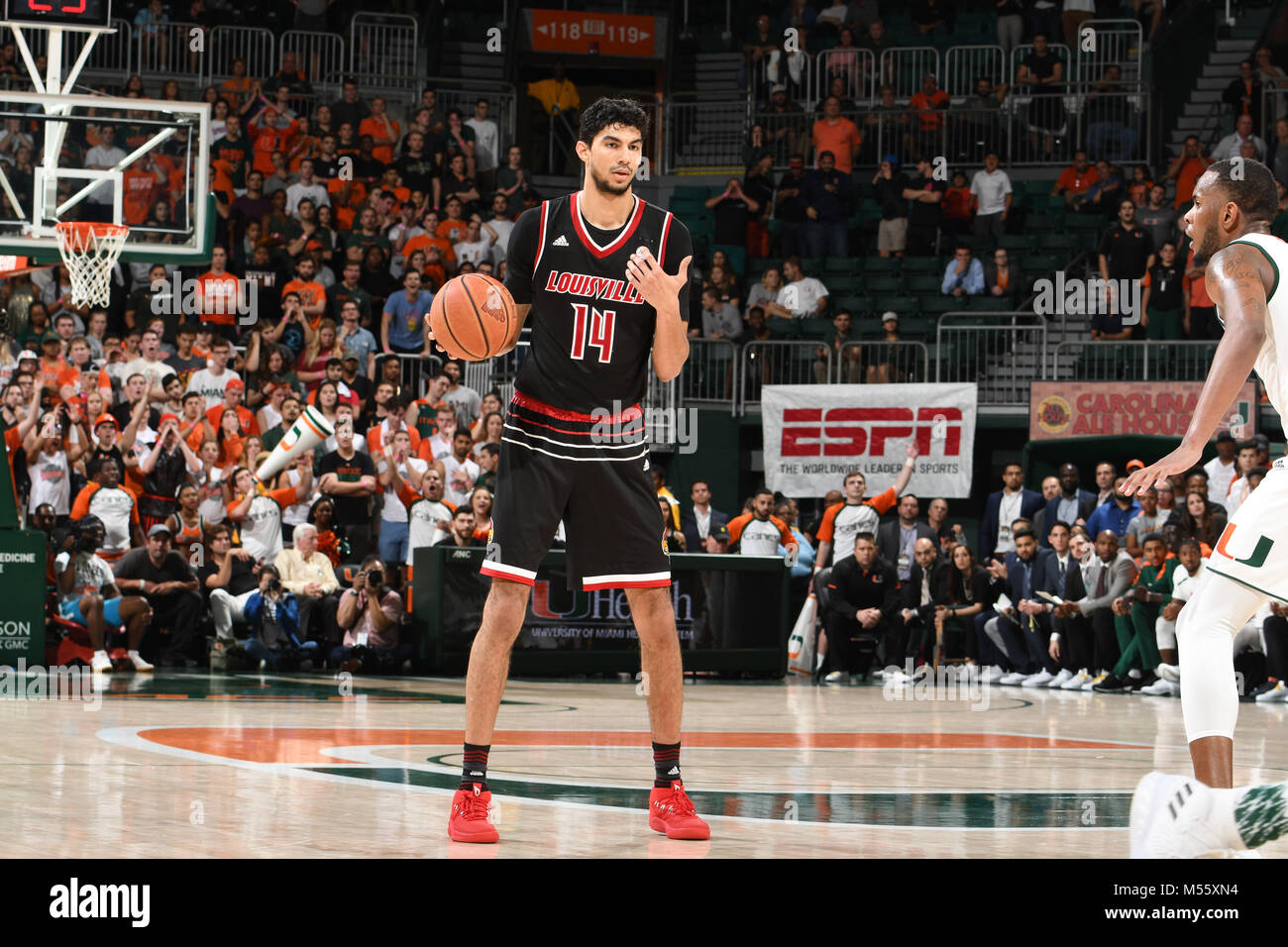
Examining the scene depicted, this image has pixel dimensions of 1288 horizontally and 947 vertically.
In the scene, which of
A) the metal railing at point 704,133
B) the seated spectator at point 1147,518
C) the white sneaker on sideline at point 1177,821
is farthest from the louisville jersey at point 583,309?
the metal railing at point 704,133

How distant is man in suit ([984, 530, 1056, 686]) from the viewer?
16.6 metres

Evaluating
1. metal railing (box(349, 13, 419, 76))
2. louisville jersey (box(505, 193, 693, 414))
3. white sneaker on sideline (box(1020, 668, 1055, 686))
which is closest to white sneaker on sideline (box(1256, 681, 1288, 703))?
white sneaker on sideline (box(1020, 668, 1055, 686))

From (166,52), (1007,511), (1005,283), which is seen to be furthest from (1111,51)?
(166,52)

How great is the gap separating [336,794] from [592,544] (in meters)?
1.38

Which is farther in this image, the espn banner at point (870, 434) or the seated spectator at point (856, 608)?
the espn banner at point (870, 434)

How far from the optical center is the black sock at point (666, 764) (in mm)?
5516

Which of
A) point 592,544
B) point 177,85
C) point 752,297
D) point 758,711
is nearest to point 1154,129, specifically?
point 752,297

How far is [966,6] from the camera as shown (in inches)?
1117

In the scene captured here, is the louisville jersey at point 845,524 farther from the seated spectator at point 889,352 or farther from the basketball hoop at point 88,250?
the basketball hoop at point 88,250

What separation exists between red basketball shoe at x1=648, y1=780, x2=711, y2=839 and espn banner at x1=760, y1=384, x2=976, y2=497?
1508 cm

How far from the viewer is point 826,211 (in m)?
23.5

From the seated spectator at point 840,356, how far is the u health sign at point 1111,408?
2365mm

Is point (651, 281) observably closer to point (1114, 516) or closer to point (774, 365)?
point (1114, 516)

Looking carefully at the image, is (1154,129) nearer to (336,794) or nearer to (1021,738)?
(1021,738)
